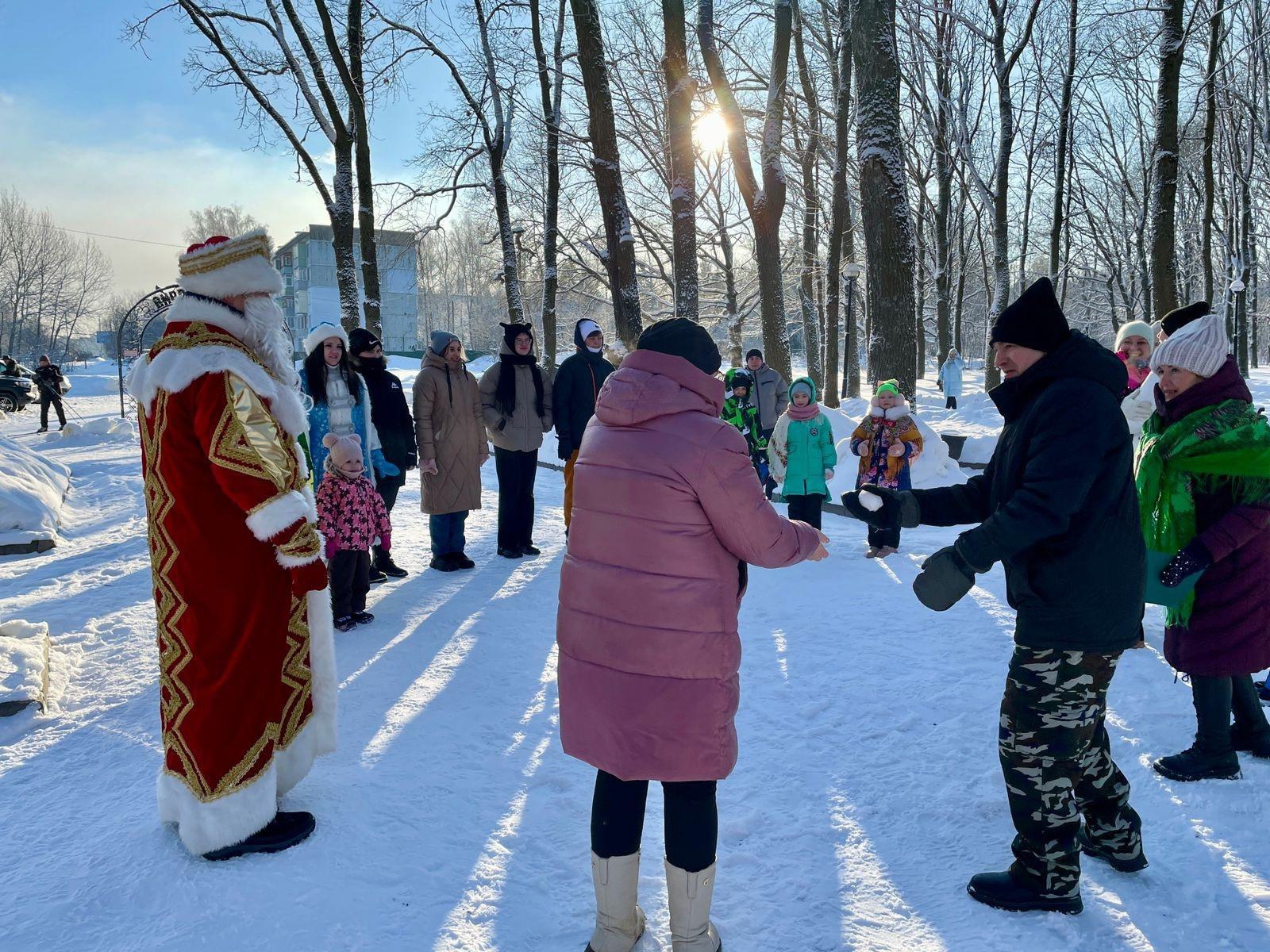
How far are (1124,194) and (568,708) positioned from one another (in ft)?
134

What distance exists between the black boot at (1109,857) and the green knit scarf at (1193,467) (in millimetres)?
1077

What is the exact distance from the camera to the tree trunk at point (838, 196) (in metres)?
17.2

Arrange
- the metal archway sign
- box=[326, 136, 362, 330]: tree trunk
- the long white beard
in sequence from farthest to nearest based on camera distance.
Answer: box=[326, 136, 362, 330]: tree trunk < the metal archway sign < the long white beard

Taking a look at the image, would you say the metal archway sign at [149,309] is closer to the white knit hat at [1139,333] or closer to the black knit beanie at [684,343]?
the black knit beanie at [684,343]

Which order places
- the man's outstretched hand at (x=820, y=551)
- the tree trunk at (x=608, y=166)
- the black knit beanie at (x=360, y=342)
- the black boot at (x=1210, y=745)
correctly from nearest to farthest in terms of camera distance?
the man's outstretched hand at (x=820, y=551), the black boot at (x=1210, y=745), the black knit beanie at (x=360, y=342), the tree trunk at (x=608, y=166)

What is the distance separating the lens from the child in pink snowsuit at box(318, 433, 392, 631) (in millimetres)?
5309

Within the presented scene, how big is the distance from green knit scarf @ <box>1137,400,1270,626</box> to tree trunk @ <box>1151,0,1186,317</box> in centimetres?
894

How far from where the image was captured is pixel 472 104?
18031mm

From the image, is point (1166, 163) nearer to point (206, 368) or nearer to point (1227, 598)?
point (1227, 598)

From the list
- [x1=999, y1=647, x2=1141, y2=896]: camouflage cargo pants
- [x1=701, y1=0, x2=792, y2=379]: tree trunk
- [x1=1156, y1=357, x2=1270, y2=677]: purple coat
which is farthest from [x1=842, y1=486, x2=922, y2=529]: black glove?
[x1=701, y1=0, x2=792, y2=379]: tree trunk

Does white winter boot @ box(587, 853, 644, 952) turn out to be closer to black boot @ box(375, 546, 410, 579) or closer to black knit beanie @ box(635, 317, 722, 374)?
black knit beanie @ box(635, 317, 722, 374)

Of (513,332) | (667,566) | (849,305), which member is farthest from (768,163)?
(667,566)

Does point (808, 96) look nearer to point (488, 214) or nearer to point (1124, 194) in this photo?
point (488, 214)

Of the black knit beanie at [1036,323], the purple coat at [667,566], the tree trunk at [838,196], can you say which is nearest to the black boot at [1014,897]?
the purple coat at [667,566]
